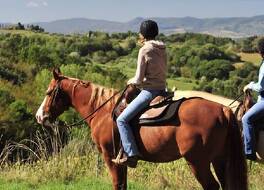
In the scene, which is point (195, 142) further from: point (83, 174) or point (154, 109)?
point (83, 174)

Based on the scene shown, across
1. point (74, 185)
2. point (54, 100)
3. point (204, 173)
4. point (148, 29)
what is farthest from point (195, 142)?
point (74, 185)

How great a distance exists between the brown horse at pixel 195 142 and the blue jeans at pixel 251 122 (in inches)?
26.0

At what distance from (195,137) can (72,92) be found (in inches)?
86.4

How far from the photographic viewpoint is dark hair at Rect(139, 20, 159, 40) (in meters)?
6.45

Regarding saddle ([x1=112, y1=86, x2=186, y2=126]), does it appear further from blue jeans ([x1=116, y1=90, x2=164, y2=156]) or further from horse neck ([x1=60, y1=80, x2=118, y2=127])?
horse neck ([x1=60, y1=80, x2=118, y2=127])

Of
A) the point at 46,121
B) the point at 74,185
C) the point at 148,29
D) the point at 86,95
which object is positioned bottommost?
the point at 74,185

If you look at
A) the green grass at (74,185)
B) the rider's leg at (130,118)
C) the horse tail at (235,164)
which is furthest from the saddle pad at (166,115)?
the green grass at (74,185)

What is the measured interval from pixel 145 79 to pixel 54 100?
5.23ft

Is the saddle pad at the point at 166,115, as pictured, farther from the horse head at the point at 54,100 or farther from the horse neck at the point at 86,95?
the horse head at the point at 54,100

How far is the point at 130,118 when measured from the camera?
251 inches

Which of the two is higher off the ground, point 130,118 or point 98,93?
point 98,93

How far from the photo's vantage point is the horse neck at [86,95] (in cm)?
715

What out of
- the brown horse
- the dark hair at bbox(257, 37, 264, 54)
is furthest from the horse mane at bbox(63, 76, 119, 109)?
the dark hair at bbox(257, 37, 264, 54)

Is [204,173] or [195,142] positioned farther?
[204,173]
